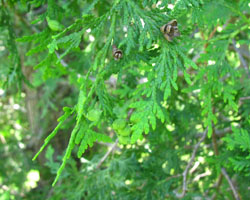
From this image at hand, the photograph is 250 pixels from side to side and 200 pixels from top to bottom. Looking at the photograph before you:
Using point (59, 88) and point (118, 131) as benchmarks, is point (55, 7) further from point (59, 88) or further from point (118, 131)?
point (59, 88)

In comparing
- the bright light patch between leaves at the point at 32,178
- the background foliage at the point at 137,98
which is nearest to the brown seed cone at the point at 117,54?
the background foliage at the point at 137,98

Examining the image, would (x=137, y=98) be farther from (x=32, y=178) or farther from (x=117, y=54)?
(x=32, y=178)

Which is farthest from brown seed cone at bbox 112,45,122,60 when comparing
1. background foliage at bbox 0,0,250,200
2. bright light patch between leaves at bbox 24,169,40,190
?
bright light patch between leaves at bbox 24,169,40,190

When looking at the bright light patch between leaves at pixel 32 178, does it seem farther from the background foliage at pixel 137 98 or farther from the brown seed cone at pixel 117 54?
the brown seed cone at pixel 117 54

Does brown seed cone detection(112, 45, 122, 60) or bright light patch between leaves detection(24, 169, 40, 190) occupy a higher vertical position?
brown seed cone detection(112, 45, 122, 60)

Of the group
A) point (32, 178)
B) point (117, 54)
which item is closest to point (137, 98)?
point (117, 54)

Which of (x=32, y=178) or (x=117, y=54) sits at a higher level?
(x=117, y=54)

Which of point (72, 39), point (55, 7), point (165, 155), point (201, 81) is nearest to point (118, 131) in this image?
point (72, 39)

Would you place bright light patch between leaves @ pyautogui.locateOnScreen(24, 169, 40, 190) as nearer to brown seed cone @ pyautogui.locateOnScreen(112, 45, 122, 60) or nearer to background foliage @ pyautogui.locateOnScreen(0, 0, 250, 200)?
background foliage @ pyautogui.locateOnScreen(0, 0, 250, 200)
